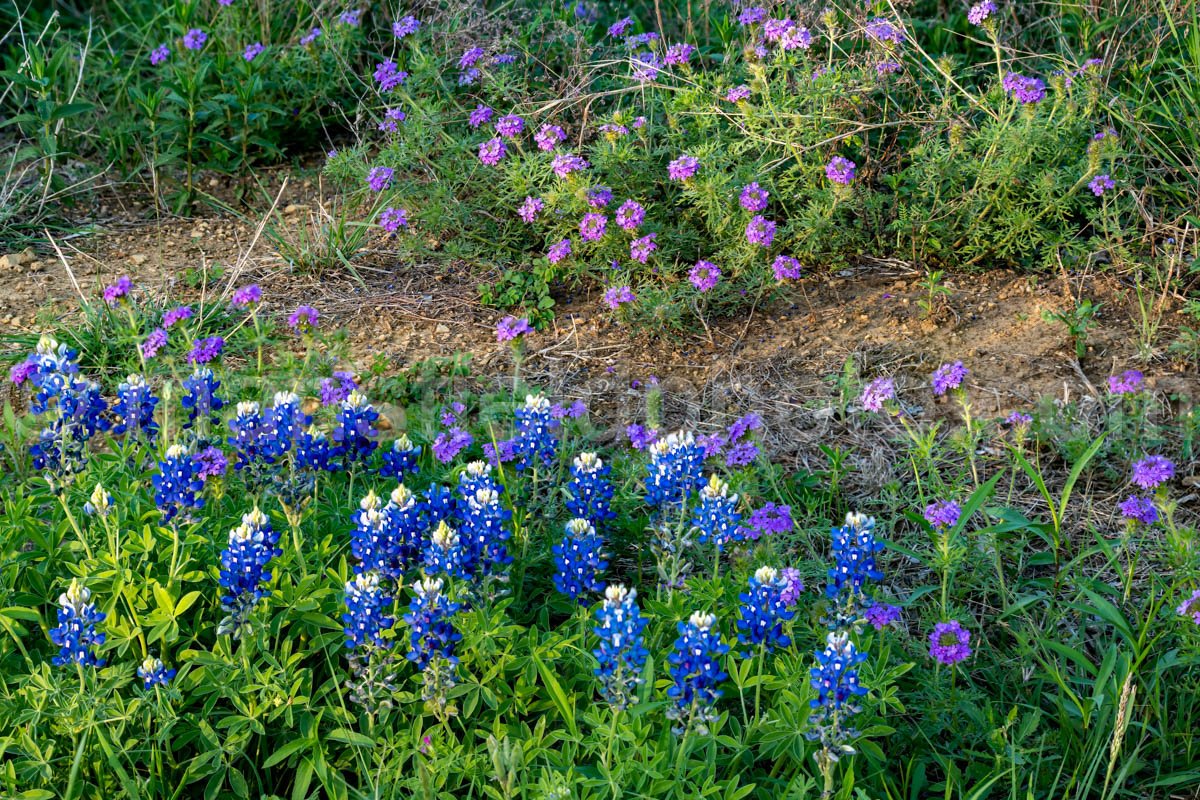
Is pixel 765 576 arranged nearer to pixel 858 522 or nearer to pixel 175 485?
pixel 858 522


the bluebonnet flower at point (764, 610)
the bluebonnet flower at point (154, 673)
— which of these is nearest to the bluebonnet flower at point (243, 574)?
the bluebonnet flower at point (154, 673)

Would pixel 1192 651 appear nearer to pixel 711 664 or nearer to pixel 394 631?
pixel 711 664

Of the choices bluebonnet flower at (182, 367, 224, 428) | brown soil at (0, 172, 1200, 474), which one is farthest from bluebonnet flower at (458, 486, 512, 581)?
brown soil at (0, 172, 1200, 474)

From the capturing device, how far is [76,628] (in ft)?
7.34

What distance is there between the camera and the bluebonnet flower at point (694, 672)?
2072 mm

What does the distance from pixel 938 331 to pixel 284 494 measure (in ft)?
7.28

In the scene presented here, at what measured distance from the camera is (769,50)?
4.34m

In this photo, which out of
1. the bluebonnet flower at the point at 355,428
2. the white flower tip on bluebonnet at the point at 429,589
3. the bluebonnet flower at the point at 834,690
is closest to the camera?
the bluebonnet flower at the point at 834,690

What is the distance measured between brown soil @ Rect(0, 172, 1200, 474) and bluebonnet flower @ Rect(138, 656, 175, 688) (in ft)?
5.62

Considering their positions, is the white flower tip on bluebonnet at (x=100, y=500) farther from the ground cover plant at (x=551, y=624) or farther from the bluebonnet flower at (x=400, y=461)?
the bluebonnet flower at (x=400, y=461)

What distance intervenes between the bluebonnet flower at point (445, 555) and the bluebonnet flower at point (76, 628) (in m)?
0.62

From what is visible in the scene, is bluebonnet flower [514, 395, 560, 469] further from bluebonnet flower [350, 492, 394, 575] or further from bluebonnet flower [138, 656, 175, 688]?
bluebonnet flower [138, 656, 175, 688]

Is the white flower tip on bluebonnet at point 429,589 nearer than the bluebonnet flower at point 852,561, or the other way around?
the white flower tip on bluebonnet at point 429,589

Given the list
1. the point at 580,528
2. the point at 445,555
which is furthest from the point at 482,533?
the point at 580,528
